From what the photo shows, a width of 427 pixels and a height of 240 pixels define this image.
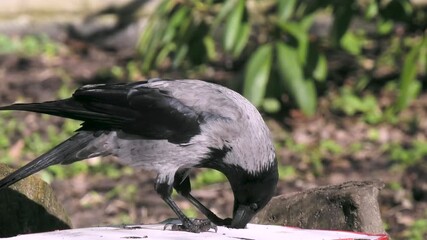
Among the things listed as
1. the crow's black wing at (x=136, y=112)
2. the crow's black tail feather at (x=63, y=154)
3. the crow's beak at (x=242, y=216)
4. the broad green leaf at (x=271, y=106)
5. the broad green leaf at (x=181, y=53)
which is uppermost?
the broad green leaf at (x=271, y=106)

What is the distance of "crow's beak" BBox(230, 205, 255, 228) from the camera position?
182 inches

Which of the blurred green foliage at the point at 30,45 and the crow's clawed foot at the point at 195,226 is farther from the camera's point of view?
the blurred green foliage at the point at 30,45

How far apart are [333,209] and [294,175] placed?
9.38 ft

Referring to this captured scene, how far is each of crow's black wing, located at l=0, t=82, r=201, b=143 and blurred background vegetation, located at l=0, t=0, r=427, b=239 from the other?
2.00 meters

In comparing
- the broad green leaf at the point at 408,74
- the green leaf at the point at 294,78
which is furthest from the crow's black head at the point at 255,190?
the green leaf at the point at 294,78

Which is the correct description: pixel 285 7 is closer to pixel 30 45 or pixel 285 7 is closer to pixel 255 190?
pixel 255 190

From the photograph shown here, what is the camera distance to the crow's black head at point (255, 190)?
15.3ft

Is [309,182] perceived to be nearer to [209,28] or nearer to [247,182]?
[209,28]

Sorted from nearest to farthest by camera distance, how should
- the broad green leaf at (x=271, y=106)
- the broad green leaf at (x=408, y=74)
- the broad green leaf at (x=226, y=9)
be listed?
the broad green leaf at (x=408, y=74), the broad green leaf at (x=226, y=9), the broad green leaf at (x=271, y=106)

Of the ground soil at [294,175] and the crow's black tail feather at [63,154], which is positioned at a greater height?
the ground soil at [294,175]

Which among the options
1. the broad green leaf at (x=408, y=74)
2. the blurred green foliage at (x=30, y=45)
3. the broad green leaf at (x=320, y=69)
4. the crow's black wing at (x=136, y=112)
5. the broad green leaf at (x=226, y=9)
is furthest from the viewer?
the blurred green foliage at (x=30, y=45)

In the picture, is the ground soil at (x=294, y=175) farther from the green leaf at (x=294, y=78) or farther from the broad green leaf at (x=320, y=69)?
the broad green leaf at (x=320, y=69)

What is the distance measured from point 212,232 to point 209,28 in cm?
348

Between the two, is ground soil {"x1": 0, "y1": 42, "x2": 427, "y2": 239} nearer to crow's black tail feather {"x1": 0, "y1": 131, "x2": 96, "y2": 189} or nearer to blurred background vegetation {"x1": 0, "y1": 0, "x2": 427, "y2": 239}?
blurred background vegetation {"x1": 0, "y1": 0, "x2": 427, "y2": 239}
